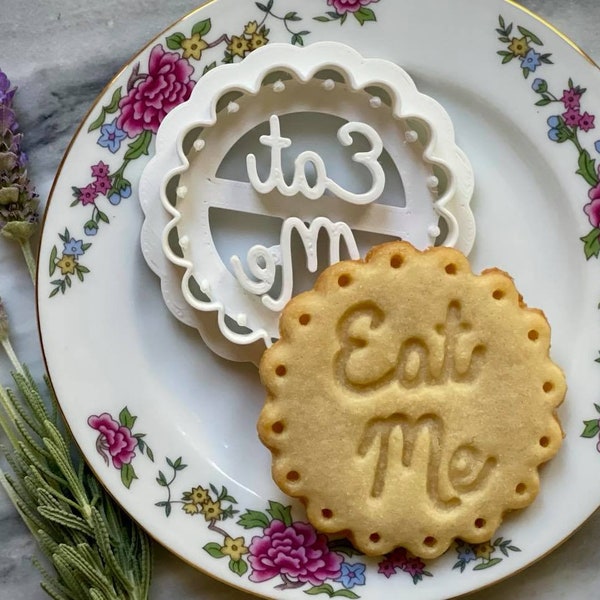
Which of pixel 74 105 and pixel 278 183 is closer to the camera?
pixel 278 183

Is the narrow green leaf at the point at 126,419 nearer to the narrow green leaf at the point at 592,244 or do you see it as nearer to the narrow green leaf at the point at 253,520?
the narrow green leaf at the point at 253,520

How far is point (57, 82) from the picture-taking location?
3.83ft

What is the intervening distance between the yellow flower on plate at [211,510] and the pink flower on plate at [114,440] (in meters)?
0.12

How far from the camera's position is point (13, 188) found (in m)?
1.10

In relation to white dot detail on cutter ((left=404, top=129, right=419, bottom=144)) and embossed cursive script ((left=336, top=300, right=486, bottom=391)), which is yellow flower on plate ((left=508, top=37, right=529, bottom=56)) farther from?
embossed cursive script ((left=336, top=300, right=486, bottom=391))

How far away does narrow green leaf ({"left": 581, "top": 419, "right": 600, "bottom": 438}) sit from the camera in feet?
3.58

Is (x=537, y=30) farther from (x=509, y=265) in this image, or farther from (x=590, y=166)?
(x=509, y=265)

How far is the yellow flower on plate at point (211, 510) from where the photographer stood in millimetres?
1118

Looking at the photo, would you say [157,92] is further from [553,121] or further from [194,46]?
[553,121]

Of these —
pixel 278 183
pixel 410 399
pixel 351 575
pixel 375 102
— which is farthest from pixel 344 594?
pixel 375 102

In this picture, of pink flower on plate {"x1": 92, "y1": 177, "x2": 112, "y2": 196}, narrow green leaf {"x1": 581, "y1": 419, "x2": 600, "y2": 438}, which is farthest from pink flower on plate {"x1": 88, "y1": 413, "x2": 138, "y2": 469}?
narrow green leaf {"x1": 581, "y1": 419, "x2": 600, "y2": 438}

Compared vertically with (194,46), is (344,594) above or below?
below

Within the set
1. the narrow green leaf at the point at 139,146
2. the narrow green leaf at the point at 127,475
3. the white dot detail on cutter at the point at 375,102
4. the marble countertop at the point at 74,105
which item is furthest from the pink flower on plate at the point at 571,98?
the narrow green leaf at the point at 127,475

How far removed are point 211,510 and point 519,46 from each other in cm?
76
